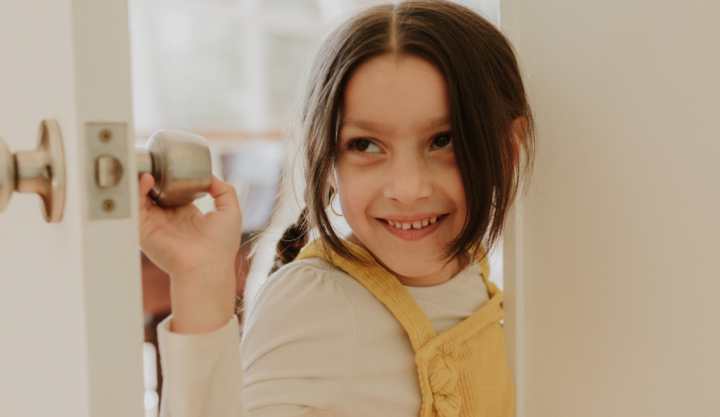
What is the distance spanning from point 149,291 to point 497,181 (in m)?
1.68

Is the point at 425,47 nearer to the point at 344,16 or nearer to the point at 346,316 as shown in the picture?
the point at 344,16

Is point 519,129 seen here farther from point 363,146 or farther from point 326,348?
point 326,348

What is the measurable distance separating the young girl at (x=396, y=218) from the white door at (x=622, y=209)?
56 millimetres

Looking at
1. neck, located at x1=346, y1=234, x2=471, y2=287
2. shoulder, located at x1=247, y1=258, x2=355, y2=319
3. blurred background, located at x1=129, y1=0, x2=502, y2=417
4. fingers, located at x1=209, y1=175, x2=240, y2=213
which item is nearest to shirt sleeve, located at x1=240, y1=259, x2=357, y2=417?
shoulder, located at x1=247, y1=258, x2=355, y2=319

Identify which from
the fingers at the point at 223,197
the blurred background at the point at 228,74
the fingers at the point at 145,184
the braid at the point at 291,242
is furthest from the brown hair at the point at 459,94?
the blurred background at the point at 228,74

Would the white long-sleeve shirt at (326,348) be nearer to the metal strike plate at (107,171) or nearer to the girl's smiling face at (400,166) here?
the girl's smiling face at (400,166)

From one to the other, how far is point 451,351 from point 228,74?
3604mm

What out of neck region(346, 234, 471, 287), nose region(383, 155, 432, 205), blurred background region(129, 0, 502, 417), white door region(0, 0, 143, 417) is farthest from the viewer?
blurred background region(129, 0, 502, 417)

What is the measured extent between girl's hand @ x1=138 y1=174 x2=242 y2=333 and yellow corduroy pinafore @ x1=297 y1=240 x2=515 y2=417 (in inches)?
12.2

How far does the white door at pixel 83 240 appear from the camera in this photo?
0.96 feet

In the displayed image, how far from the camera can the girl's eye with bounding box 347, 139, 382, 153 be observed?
74cm

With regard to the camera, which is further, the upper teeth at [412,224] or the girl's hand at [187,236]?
the upper teeth at [412,224]

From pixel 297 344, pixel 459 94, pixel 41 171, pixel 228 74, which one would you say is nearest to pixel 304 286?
pixel 297 344

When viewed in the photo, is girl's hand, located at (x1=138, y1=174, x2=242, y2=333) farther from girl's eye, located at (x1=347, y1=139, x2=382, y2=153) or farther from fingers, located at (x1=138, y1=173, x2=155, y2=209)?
girl's eye, located at (x1=347, y1=139, x2=382, y2=153)
